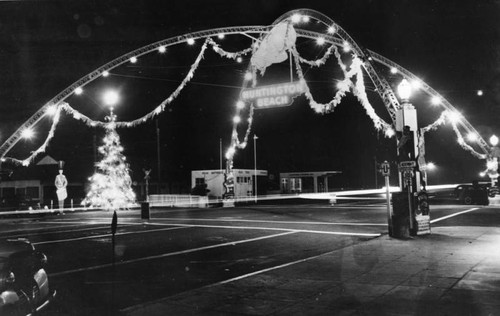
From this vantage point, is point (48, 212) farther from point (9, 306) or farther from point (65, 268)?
point (9, 306)

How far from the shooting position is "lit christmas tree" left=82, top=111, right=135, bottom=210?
36.4 m

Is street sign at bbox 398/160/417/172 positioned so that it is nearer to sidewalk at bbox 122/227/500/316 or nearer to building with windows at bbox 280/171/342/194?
sidewalk at bbox 122/227/500/316

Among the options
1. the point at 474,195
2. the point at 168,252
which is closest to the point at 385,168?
the point at 168,252

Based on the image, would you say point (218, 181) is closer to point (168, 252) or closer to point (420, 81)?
point (420, 81)

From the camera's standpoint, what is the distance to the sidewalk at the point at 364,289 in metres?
6.18

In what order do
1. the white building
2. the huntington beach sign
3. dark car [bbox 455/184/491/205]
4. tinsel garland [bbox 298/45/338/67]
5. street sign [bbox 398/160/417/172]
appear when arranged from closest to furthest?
street sign [bbox 398/160/417/172], the huntington beach sign, tinsel garland [bbox 298/45/338/67], dark car [bbox 455/184/491/205], the white building

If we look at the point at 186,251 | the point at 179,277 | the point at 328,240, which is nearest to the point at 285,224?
the point at 328,240

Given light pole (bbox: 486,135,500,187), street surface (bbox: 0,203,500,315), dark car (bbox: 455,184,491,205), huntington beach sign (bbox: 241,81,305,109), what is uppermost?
huntington beach sign (bbox: 241,81,305,109)

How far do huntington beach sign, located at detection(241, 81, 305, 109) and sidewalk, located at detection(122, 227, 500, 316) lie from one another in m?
7.00

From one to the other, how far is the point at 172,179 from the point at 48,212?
2968 centimetres

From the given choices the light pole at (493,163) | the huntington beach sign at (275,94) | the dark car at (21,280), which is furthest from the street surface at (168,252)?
the light pole at (493,163)

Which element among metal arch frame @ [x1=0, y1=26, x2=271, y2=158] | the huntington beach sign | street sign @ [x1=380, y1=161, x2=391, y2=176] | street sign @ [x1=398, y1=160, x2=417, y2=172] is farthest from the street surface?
the huntington beach sign

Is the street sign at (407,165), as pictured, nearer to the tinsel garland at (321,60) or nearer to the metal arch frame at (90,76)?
the tinsel garland at (321,60)

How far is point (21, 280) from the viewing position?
523 cm
